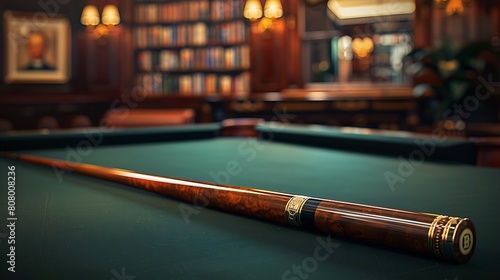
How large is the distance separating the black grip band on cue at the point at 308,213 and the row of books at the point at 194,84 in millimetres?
6388

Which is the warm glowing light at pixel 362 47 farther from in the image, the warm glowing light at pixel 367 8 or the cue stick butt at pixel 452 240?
the cue stick butt at pixel 452 240

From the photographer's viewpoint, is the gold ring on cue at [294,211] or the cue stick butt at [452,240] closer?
the cue stick butt at [452,240]

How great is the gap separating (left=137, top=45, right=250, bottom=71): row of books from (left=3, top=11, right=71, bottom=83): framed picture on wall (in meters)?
1.17

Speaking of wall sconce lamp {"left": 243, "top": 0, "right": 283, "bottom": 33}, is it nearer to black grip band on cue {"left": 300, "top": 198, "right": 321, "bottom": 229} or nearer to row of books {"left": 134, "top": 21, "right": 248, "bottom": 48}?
row of books {"left": 134, "top": 21, "right": 248, "bottom": 48}

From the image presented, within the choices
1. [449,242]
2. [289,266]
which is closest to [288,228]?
[289,266]

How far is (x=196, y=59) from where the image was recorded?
25.6ft

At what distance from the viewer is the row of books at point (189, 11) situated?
7.55 metres

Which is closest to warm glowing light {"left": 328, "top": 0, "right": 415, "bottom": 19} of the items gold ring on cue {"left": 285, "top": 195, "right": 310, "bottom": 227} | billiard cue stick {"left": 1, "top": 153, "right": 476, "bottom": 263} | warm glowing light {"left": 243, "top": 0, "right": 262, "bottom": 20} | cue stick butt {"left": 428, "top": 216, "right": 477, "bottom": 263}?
warm glowing light {"left": 243, "top": 0, "right": 262, "bottom": 20}

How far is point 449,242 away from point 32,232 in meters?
0.79

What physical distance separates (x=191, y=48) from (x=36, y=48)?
2.32m

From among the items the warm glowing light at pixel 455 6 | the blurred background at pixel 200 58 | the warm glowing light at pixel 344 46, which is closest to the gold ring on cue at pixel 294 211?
the warm glowing light at pixel 455 6

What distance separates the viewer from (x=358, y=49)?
8453 mm

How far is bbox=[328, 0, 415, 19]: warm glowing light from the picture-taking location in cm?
785

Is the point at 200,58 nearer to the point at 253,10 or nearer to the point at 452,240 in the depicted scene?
the point at 253,10
